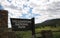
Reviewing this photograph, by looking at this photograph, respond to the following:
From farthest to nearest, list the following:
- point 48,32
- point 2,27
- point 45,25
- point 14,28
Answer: point 45,25 → point 48,32 → point 14,28 → point 2,27

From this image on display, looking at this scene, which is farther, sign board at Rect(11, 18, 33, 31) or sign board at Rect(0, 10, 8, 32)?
sign board at Rect(11, 18, 33, 31)

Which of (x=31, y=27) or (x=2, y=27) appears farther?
(x=31, y=27)

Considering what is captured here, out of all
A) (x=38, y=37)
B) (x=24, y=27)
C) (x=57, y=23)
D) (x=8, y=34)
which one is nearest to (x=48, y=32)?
(x=38, y=37)

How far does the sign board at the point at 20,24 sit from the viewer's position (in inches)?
122

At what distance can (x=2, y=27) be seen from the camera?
2.52m

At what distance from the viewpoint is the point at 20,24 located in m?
3.12

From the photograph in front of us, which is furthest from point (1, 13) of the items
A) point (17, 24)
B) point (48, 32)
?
point (48, 32)

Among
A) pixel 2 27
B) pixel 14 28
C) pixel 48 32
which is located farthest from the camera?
pixel 48 32

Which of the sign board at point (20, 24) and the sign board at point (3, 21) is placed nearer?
the sign board at point (3, 21)

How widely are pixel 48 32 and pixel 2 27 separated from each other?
3.98 ft

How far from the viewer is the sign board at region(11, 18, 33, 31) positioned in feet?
10.2

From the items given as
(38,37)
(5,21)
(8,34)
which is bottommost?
(38,37)

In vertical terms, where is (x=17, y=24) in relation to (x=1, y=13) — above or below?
below

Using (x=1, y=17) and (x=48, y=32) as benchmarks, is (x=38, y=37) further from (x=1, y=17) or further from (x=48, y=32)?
(x=1, y=17)
